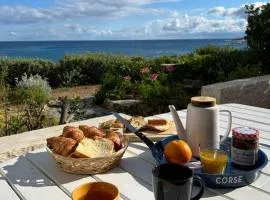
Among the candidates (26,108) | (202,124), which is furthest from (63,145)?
(26,108)

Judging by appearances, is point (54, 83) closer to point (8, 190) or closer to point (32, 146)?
point (32, 146)

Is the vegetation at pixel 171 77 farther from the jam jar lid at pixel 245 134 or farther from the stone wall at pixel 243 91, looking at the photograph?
the jam jar lid at pixel 245 134

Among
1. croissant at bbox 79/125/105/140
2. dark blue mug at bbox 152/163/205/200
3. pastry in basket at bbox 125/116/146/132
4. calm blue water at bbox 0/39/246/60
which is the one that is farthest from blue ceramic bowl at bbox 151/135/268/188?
calm blue water at bbox 0/39/246/60

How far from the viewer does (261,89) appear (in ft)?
17.3

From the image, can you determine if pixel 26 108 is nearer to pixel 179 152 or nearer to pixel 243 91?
pixel 243 91

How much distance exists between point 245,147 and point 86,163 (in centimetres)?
61

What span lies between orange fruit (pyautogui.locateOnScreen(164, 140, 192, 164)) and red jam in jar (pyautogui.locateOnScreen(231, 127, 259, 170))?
19 cm

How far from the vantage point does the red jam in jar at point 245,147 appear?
1.49 meters

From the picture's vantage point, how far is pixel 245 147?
1516 mm

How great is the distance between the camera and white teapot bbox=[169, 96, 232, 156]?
157 centimetres

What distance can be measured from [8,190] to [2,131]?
8.49 feet

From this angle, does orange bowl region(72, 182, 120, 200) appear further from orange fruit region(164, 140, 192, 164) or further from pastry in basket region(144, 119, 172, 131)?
pastry in basket region(144, 119, 172, 131)

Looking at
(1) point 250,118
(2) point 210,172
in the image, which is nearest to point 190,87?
(1) point 250,118

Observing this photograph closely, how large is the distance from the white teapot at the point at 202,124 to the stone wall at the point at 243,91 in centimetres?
324
